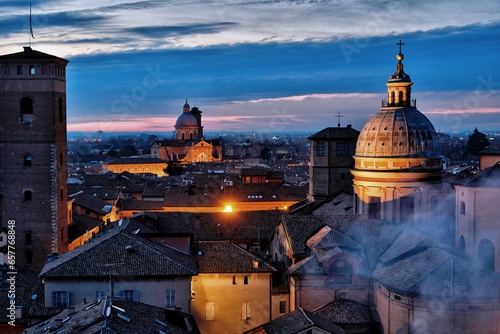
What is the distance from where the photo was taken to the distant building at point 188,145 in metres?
134

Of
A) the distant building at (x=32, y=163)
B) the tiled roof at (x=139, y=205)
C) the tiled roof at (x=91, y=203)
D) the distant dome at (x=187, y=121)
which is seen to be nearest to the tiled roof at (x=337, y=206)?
the distant building at (x=32, y=163)

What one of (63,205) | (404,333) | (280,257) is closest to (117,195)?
(63,205)

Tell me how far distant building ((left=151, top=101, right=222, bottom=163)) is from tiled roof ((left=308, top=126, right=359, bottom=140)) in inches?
3486

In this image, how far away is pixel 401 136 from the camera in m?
34.2

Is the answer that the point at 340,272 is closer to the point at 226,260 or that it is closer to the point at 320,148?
the point at 226,260

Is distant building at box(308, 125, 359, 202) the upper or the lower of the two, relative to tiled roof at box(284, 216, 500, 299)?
upper

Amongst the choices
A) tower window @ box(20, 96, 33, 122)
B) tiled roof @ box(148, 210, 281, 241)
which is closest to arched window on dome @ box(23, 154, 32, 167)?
tower window @ box(20, 96, 33, 122)

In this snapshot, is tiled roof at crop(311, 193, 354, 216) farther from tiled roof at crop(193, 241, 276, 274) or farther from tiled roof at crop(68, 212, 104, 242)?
tiled roof at crop(68, 212, 104, 242)

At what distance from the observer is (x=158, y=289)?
2495cm

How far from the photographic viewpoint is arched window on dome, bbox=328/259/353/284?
1043 inches

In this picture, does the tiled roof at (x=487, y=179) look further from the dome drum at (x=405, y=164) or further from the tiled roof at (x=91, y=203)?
the tiled roof at (x=91, y=203)

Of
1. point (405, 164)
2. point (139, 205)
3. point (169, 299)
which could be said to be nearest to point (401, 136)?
point (405, 164)

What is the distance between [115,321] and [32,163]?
2147cm

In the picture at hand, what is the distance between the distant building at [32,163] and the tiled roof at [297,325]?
18.2 meters
